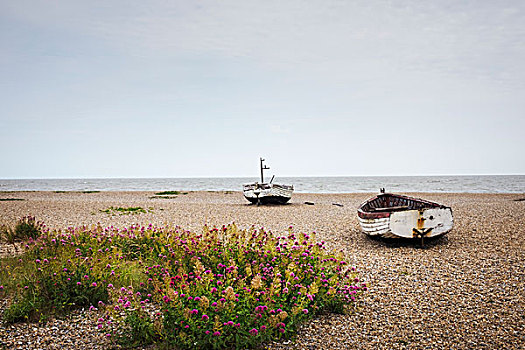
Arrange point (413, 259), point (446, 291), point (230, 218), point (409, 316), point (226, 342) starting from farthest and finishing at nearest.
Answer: point (230, 218)
point (413, 259)
point (446, 291)
point (409, 316)
point (226, 342)

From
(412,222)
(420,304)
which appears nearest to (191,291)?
(420,304)

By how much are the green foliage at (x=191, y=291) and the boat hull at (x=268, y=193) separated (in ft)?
49.6

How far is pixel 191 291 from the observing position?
4.46m

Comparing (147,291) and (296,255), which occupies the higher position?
(296,255)

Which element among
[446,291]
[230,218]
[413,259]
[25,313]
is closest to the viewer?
[25,313]

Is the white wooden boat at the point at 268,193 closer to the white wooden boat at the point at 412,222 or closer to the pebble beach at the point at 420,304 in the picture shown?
the pebble beach at the point at 420,304

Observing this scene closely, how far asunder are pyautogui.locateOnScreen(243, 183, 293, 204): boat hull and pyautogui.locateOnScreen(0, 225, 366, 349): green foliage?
15112 mm

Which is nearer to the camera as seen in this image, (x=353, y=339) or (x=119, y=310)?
(x=353, y=339)

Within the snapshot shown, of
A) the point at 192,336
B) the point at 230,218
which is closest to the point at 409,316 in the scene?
the point at 192,336

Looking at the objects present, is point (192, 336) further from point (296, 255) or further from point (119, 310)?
point (296, 255)

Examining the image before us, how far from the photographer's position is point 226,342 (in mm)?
4359

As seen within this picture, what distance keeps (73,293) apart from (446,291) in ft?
19.2

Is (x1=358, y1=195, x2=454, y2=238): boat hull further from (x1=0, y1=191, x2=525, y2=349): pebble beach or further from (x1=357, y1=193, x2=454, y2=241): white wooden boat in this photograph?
(x1=0, y1=191, x2=525, y2=349): pebble beach

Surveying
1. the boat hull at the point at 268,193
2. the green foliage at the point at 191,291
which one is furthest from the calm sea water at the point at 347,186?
the green foliage at the point at 191,291
